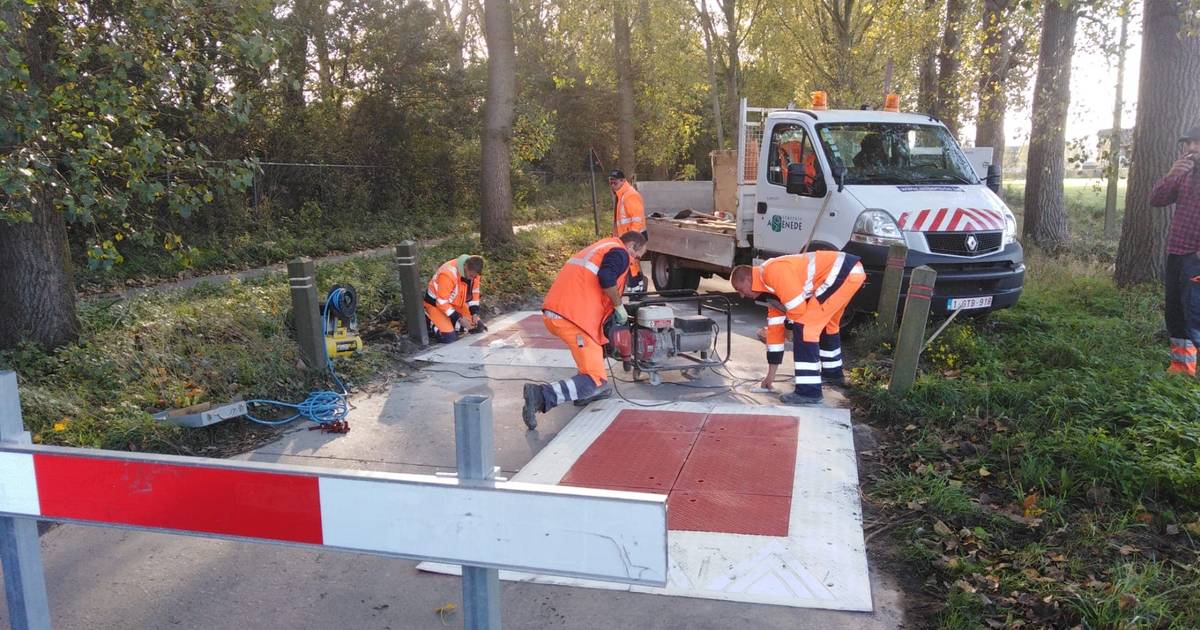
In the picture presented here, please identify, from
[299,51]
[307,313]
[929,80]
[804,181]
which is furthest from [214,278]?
[929,80]

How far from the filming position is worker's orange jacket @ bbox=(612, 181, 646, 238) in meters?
11.2

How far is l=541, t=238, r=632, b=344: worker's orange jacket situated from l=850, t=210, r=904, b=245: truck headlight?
305 cm

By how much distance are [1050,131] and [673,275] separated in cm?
651

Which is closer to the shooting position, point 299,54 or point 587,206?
point 299,54

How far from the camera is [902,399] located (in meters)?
6.23

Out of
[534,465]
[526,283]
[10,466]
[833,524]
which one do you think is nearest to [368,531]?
[10,466]

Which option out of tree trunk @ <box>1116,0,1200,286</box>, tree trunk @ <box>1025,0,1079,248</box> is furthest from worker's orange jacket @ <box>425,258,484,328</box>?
tree trunk @ <box>1025,0,1079,248</box>

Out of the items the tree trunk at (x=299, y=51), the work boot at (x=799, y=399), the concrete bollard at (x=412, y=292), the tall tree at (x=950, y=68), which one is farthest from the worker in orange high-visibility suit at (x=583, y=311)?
the tree trunk at (x=299, y=51)

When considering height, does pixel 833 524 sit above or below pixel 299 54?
below

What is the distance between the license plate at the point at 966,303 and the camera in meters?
7.88

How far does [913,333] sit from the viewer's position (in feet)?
20.6

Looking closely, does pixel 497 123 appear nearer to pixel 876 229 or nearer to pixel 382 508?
pixel 876 229

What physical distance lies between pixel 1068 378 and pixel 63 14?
8241mm

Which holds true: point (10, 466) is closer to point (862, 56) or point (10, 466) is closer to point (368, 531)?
point (368, 531)
